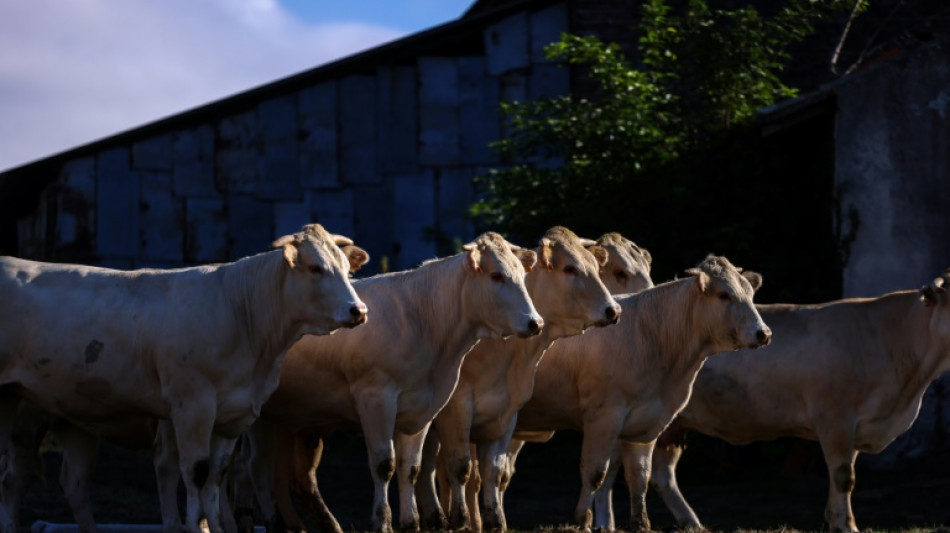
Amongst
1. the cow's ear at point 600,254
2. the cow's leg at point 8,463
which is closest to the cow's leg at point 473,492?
the cow's ear at point 600,254

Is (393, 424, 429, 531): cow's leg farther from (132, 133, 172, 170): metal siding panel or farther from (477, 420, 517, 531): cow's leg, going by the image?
(132, 133, 172, 170): metal siding panel

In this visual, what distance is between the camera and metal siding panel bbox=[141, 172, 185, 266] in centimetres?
2605

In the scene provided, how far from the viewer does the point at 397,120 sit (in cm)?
2680

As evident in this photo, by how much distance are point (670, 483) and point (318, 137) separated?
11.7 m

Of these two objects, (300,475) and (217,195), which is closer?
(300,475)

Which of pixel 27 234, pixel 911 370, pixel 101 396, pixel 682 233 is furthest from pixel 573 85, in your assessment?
pixel 101 396

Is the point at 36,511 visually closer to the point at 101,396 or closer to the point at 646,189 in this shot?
the point at 101,396

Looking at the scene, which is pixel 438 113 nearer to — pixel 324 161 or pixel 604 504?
pixel 324 161

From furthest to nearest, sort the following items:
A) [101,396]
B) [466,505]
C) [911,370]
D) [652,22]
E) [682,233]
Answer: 1. [652,22]
2. [682,233]
3. [911,370]
4. [466,505]
5. [101,396]

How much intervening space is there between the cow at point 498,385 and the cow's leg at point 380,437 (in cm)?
81

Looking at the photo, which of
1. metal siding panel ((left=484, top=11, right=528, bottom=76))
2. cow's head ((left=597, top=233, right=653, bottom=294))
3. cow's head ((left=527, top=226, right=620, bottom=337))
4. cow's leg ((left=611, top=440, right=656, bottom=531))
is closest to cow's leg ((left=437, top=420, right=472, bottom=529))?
cow's head ((left=527, top=226, right=620, bottom=337))

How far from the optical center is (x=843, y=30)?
1093 inches

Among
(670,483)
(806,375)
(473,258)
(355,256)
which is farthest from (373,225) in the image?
(473,258)

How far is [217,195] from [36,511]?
9.55 metres
